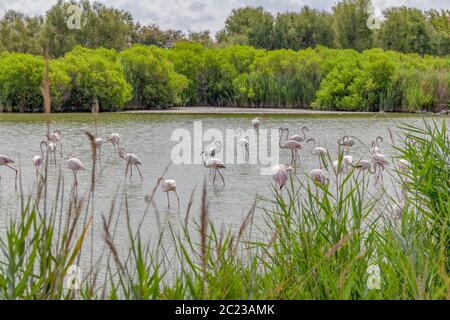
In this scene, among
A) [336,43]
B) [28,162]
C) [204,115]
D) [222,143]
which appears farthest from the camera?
[336,43]

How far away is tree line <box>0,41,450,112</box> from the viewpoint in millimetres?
18594

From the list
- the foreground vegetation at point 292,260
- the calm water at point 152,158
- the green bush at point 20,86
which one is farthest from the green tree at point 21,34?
the foreground vegetation at point 292,260

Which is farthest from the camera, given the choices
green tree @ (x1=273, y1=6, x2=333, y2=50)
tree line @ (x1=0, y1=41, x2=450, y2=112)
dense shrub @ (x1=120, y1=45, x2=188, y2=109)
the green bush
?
green tree @ (x1=273, y1=6, x2=333, y2=50)

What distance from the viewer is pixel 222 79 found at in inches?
875

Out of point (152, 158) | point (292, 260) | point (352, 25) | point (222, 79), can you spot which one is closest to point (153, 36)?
point (352, 25)

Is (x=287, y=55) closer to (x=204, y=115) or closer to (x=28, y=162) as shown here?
(x=204, y=115)

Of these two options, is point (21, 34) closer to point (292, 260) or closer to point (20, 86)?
point (20, 86)

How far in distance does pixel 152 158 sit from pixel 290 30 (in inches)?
969

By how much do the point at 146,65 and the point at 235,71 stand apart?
3.17 meters

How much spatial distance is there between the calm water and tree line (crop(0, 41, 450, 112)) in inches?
87.7

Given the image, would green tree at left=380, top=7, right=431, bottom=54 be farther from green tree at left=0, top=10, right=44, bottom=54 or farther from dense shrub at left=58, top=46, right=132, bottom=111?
dense shrub at left=58, top=46, right=132, bottom=111

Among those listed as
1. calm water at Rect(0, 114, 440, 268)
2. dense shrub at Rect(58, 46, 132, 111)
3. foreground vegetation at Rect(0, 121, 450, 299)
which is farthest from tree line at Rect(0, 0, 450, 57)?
foreground vegetation at Rect(0, 121, 450, 299)
